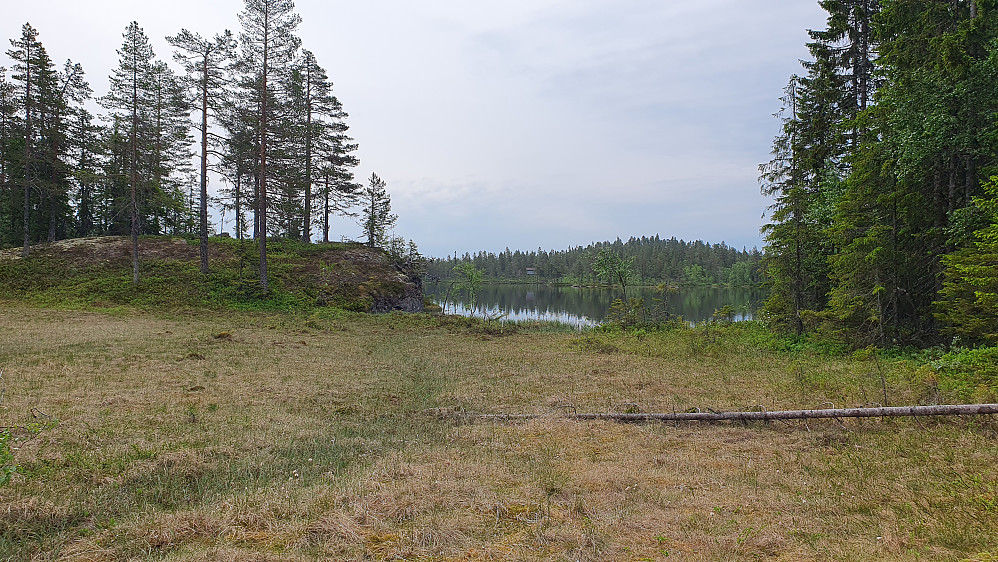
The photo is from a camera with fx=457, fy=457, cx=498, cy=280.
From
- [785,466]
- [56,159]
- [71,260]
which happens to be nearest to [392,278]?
[71,260]

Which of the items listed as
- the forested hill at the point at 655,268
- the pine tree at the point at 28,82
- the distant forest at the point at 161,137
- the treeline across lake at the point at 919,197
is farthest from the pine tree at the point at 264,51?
the forested hill at the point at 655,268

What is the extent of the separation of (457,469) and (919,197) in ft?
49.2

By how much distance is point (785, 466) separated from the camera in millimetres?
6289

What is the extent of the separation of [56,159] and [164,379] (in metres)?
33.1

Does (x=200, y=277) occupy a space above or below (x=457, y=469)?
above

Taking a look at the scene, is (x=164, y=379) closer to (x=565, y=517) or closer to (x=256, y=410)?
(x=256, y=410)

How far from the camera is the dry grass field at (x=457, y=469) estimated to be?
4258 mm

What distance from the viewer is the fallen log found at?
269 inches

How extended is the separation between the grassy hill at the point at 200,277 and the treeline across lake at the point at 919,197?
83.3 ft

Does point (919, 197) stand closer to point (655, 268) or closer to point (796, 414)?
point (796, 414)

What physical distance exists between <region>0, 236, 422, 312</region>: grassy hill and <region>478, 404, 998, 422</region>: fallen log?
75.4ft

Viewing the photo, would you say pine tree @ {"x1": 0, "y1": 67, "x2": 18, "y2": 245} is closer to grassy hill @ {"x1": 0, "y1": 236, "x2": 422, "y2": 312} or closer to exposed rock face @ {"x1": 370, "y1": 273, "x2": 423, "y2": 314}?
grassy hill @ {"x1": 0, "y1": 236, "x2": 422, "y2": 312}

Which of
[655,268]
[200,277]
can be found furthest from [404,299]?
[655,268]

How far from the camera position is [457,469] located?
6.32m
